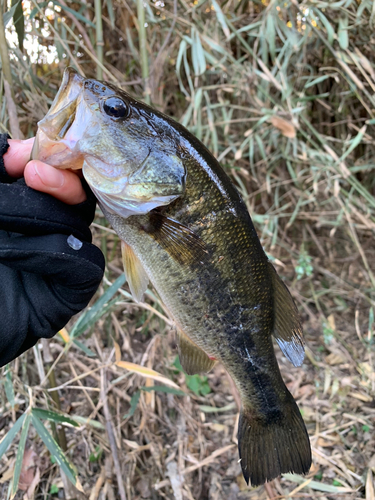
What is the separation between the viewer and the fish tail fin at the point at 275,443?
109 cm

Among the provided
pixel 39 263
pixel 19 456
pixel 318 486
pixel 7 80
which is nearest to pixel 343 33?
pixel 7 80

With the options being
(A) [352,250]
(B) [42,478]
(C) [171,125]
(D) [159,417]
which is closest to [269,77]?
(C) [171,125]

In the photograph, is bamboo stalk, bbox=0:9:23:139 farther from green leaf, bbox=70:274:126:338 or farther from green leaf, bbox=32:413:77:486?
green leaf, bbox=32:413:77:486

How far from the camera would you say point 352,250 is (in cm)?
298

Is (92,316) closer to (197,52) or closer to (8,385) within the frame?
(8,385)

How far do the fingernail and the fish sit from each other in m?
0.02

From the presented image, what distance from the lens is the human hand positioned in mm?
762

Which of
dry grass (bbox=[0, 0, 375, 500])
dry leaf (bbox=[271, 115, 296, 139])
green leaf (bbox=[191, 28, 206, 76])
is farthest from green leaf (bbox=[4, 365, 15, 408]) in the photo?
dry leaf (bbox=[271, 115, 296, 139])

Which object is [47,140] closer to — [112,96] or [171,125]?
[112,96]

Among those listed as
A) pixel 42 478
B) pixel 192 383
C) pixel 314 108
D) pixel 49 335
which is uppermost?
pixel 314 108

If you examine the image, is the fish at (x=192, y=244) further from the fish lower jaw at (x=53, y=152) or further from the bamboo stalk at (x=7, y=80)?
the bamboo stalk at (x=7, y=80)

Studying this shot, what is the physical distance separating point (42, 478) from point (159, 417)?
1.97 feet

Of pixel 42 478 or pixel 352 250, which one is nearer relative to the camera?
pixel 42 478

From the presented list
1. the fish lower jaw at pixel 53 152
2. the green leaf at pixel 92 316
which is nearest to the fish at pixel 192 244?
the fish lower jaw at pixel 53 152
